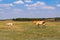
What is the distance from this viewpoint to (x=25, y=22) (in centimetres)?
2855

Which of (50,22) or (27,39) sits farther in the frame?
(50,22)

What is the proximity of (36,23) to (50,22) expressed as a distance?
2233mm

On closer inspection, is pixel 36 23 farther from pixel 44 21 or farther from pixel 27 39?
pixel 27 39

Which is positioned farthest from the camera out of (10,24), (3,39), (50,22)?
(50,22)

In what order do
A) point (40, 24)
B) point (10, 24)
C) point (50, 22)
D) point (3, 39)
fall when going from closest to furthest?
point (3, 39)
point (10, 24)
point (40, 24)
point (50, 22)

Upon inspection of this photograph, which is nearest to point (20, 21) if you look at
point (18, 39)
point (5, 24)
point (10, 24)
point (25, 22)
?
point (25, 22)

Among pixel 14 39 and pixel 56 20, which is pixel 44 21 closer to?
pixel 56 20

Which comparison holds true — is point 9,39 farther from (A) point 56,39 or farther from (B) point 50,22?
(B) point 50,22

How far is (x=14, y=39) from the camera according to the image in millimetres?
14305

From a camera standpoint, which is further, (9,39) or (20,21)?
(20,21)

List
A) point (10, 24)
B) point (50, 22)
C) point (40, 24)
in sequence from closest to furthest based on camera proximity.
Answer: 1. point (10, 24)
2. point (40, 24)
3. point (50, 22)

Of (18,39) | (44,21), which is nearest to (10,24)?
(44,21)

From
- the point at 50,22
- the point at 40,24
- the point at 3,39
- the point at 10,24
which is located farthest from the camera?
the point at 50,22

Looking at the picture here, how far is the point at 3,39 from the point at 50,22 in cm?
1397
